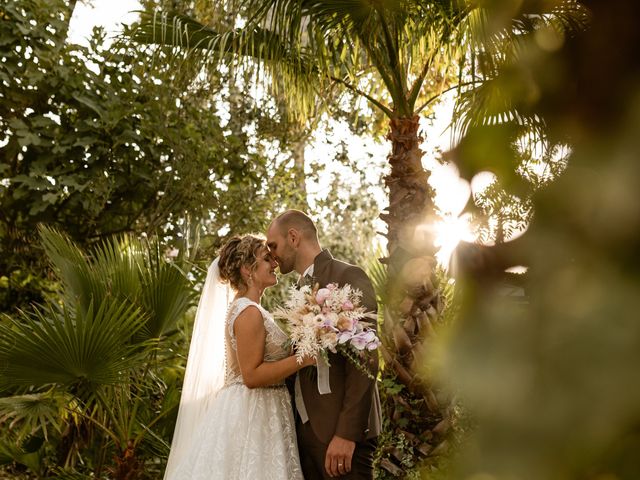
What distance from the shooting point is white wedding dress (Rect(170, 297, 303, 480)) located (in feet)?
13.6

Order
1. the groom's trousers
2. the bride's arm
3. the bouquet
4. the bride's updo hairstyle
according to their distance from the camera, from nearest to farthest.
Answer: the bouquet
the groom's trousers
the bride's arm
the bride's updo hairstyle

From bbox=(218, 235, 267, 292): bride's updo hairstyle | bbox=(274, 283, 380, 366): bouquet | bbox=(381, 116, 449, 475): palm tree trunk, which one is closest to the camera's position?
bbox=(274, 283, 380, 366): bouquet

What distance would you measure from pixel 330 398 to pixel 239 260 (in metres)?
1.07

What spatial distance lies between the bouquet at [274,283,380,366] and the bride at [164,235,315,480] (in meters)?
0.26

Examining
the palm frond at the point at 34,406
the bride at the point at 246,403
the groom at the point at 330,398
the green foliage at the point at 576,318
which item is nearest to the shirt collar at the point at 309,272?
the groom at the point at 330,398

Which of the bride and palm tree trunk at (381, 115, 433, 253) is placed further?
palm tree trunk at (381, 115, 433, 253)

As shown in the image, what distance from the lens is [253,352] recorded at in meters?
4.15

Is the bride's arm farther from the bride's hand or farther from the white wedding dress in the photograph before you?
the bride's hand

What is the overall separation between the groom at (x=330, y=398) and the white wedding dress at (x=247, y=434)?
104mm

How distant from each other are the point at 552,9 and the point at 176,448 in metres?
4.77

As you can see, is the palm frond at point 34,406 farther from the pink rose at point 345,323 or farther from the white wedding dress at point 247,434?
the pink rose at point 345,323

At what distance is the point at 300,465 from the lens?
418 centimetres

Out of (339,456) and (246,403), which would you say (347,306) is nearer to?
(339,456)

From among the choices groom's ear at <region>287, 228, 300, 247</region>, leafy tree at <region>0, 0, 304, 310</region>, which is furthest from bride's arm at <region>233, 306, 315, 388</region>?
leafy tree at <region>0, 0, 304, 310</region>
